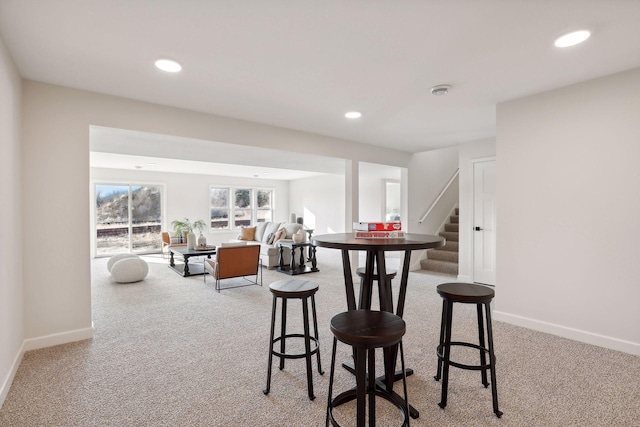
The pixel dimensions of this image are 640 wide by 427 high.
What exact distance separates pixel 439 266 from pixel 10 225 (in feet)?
18.8

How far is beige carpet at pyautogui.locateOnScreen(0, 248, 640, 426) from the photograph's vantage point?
1.80 meters

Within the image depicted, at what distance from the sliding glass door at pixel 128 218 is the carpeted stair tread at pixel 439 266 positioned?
711 centimetres

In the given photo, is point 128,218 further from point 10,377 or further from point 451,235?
point 451,235

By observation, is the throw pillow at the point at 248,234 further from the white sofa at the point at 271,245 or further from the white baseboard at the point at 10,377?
the white baseboard at the point at 10,377

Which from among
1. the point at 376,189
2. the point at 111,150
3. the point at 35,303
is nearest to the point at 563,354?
the point at 35,303

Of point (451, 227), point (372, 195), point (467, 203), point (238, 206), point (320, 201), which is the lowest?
point (451, 227)

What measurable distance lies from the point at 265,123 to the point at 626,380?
13.2 feet

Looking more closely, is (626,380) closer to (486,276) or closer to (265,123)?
(486,276)

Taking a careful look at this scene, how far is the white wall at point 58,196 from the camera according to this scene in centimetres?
265

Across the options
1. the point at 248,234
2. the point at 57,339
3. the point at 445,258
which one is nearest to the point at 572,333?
the point at 445,258

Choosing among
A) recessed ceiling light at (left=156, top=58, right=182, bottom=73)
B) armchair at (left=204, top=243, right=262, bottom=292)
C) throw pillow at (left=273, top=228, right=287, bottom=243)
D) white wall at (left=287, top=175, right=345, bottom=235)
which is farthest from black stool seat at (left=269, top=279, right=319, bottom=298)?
white wall at (left=287, top=175, right=345, bottom=235)

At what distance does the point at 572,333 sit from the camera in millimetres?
2840

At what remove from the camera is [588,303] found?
2754mm

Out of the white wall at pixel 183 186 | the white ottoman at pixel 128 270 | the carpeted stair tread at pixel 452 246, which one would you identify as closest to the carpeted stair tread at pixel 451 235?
the carpeted stair tread at pixel 452 246
